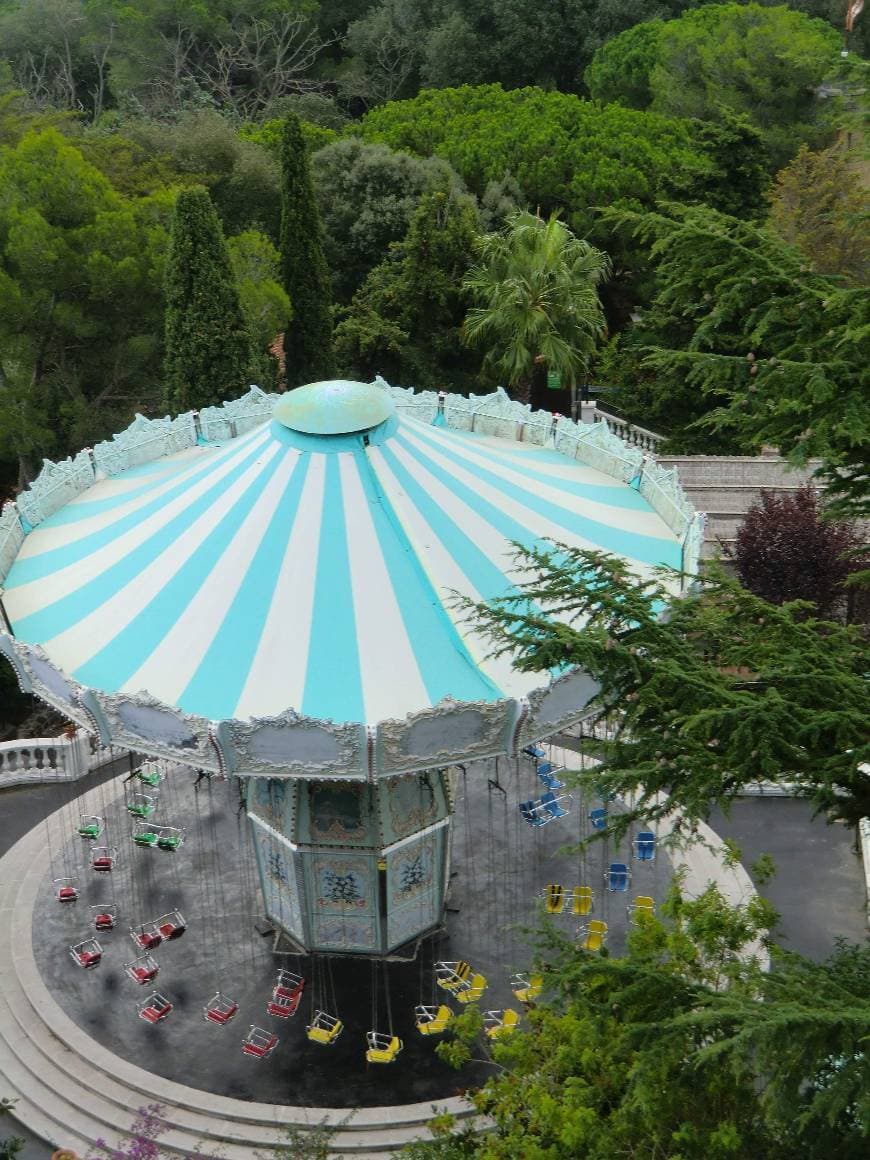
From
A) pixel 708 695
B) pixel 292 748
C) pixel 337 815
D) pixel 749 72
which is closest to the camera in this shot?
pixel 708 695

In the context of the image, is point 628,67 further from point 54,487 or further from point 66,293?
point 54,487

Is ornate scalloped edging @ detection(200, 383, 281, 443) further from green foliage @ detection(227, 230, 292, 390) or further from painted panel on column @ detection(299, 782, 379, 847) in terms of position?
green foliage @ detection(227, 230, 292, 390)

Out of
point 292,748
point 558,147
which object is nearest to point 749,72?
point 558,147

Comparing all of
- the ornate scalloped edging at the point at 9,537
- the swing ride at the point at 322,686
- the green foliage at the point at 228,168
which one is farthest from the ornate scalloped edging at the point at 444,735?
the green foliage at the point at 228,168

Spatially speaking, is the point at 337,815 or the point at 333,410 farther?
the point at 333,410

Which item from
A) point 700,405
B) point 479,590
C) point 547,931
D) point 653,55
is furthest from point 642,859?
point 653,55

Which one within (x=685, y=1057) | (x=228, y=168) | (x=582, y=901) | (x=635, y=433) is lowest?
(x=582, y=901)

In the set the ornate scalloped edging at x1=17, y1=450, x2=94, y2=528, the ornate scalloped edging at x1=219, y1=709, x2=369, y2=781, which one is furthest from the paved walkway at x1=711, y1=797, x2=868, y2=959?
the ornate scalloped edging at x1=17, y1=450, x2=94, y2=528
